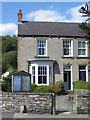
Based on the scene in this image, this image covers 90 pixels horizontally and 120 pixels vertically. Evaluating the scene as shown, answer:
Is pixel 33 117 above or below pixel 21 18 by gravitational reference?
below

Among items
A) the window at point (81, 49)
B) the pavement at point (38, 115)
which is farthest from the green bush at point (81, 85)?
the pavement at point (38, 115)

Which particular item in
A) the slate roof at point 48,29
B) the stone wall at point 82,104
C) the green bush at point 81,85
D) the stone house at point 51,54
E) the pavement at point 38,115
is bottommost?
the pavement at point 38,115

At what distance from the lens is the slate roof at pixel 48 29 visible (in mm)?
23125

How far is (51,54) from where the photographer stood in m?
23.2

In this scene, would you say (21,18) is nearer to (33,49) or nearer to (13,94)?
(33,49)

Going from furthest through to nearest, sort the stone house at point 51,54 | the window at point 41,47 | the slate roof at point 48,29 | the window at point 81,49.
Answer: the window at point 81,49 → the slate roof at point 48,29 → the window at point 41,47 → the stone house at point 51,54

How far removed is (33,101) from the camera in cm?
1159

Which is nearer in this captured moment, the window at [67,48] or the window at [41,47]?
the window at [41,47]

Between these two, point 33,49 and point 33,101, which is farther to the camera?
point 33,49

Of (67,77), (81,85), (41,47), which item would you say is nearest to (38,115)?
(81,85)

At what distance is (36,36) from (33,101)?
1229 centimetres

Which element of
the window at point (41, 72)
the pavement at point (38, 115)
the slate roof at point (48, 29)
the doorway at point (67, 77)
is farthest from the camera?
the doorway at point (67, 77)

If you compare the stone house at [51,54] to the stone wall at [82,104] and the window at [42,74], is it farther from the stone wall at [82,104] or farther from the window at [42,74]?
the stone wall at [82,104]

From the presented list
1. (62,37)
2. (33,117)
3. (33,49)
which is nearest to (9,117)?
(33,117)
